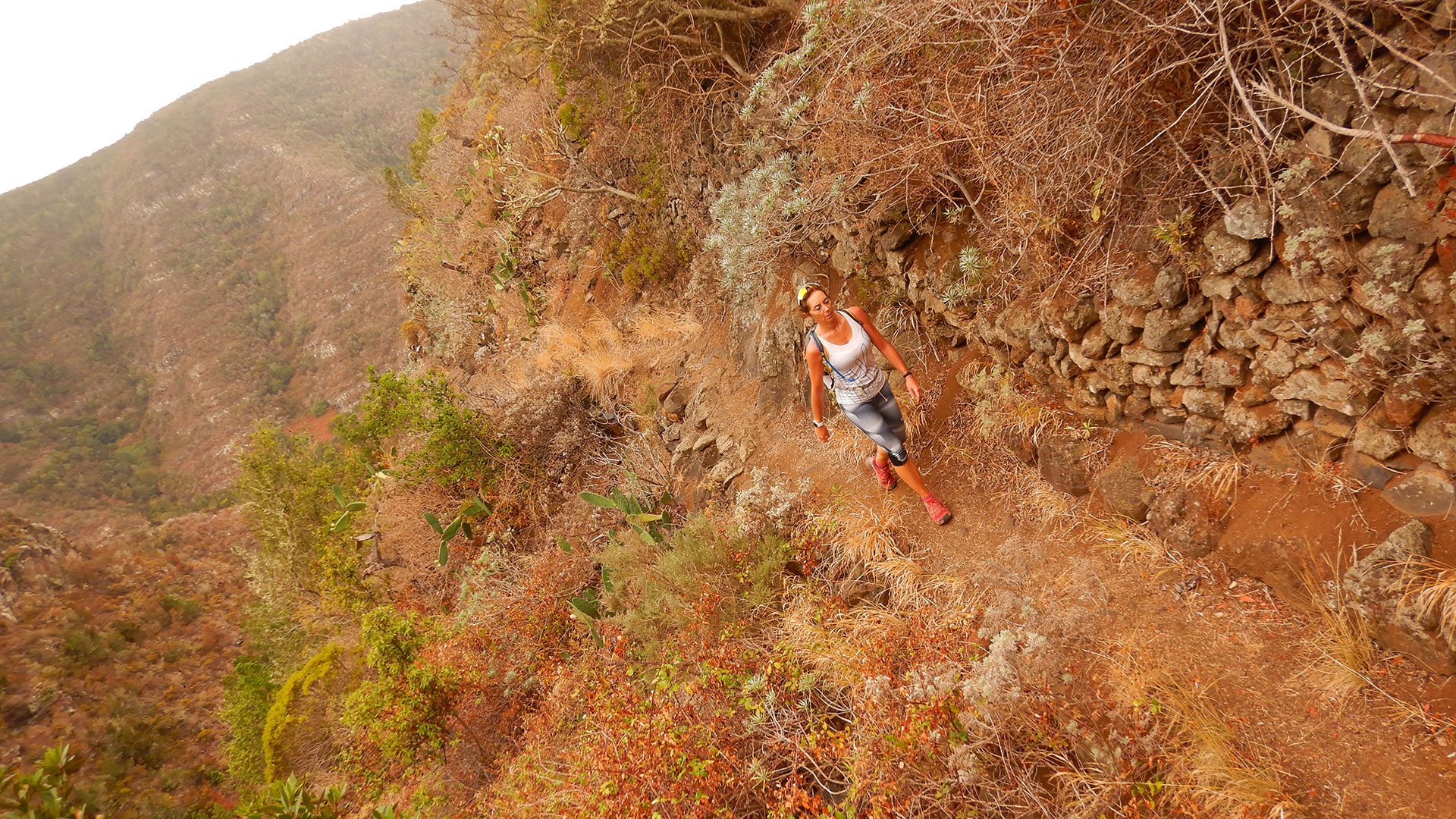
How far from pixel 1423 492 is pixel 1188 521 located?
0.90 metres

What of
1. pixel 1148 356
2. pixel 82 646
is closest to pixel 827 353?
pixel 1148 356

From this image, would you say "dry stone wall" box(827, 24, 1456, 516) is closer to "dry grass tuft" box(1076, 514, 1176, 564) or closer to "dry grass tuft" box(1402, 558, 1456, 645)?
"dry grass tuft" box(1402, 558, 1456, 645)

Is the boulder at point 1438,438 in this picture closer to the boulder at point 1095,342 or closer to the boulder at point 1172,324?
the boulder at point 1172,324

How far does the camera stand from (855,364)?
3.88 meters

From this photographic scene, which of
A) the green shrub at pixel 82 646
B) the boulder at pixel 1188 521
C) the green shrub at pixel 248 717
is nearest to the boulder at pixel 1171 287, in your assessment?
the boulder at pixel 1188 521

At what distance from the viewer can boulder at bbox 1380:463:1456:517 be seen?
2357 mm

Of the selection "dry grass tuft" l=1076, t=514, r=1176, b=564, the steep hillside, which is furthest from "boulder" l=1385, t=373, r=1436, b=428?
the steep hillside

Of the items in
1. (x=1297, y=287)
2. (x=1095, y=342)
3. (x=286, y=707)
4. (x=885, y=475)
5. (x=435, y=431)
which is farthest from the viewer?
(x=435, y=431)

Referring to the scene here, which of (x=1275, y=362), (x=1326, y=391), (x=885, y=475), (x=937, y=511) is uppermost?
(x=1275, y=362)

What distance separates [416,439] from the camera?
349 inches

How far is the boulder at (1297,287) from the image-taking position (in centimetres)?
251

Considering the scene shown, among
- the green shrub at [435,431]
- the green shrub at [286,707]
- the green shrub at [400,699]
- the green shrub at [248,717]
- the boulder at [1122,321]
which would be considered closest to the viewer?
the boulder at [1122,321]

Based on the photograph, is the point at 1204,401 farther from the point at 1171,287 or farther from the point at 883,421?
the point at 883,421

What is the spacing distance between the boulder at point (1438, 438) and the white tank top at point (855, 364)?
99.7 inches
